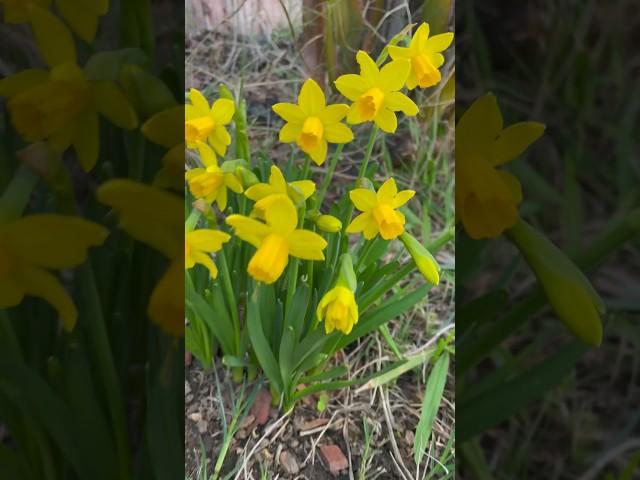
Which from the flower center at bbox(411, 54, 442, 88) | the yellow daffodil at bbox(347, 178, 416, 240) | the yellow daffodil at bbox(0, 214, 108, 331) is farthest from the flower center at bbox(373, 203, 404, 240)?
the yellow daffodil at bbox(0, 214, 108, 331)

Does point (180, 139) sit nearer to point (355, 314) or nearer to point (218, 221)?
point (218, 221)

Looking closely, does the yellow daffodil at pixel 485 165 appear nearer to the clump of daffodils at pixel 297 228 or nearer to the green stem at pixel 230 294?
the clump of daffodils at pixel 297 228

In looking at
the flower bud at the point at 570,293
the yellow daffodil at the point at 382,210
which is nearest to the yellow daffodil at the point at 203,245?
the yellow daffodil at the point at 382,210

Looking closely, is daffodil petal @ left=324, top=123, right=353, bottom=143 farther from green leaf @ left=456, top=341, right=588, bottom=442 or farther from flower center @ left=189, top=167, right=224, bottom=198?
green leaf @ left=456, top=341, right=588, bottom=442

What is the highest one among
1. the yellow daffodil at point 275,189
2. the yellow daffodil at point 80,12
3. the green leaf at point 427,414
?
the yellow daffodil at point 80,12

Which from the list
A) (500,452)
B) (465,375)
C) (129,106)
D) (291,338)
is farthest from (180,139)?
(500,452)

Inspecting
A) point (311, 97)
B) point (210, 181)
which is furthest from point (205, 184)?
point (311, 97)

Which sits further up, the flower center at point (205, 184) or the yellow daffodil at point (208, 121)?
the yellow daffodil at point (208, 121)
